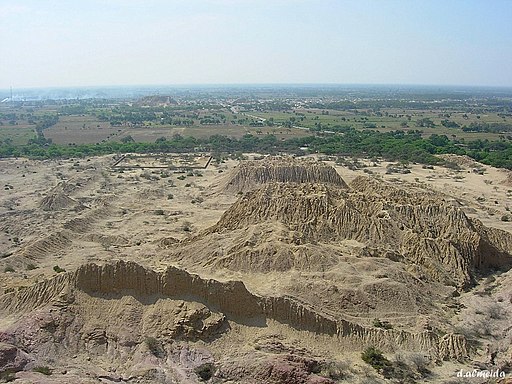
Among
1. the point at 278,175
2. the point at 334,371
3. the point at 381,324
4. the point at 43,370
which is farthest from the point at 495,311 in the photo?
the point at 278,175

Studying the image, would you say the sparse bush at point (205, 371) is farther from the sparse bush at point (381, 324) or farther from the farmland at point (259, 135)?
the farmland at point (259, 135)

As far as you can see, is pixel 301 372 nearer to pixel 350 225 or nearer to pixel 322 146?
pixel 350 225

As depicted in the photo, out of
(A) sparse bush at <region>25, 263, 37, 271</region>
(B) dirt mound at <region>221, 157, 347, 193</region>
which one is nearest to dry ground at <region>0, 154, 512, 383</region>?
(A) sparse bush at <region>25, 263, 37, 271</region>

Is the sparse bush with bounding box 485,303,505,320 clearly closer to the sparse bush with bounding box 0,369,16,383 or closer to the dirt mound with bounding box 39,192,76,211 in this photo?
the sparse bush with bounding box 0,369,16,383

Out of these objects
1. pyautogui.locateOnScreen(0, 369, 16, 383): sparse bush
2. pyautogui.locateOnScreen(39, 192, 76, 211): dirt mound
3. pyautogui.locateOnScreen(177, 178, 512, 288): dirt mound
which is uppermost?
pyautogui.locateOnScreen(177, 178, 512, 288): dirt mound

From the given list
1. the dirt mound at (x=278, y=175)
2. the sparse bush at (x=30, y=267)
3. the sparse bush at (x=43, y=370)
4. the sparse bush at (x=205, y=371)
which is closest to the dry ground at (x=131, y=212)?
the sparse bush at (x=30, y=267)

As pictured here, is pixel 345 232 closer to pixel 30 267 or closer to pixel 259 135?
pixel 30 267

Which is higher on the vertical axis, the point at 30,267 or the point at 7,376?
the point at 7,376
